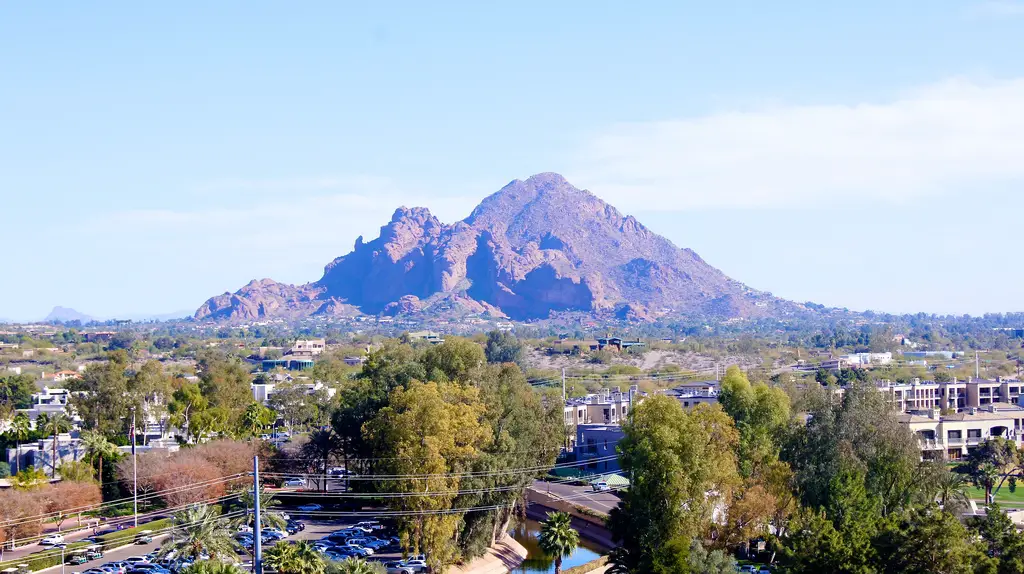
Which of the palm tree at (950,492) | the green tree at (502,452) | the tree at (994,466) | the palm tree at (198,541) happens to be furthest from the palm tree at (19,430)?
the tree at (994,466)

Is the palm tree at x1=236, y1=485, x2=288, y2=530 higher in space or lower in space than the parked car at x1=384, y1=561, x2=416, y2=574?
higher

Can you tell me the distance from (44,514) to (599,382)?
3026 inches

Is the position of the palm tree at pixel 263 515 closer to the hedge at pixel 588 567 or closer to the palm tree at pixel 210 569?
the palm tree at pixel 210 569

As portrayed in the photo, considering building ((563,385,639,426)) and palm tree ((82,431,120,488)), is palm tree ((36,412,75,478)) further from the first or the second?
building ((563,385,639,426))

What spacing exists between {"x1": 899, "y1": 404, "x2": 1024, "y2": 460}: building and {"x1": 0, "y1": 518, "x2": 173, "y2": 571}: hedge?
1783 inches

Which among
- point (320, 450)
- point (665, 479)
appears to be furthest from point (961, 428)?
point (320, 450)

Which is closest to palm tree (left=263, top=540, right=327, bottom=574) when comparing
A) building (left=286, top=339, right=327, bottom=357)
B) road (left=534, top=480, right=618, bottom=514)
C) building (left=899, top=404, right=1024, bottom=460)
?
road (left=534, top=480, right=618, bottom=514)

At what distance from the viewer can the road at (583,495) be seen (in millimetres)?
53812

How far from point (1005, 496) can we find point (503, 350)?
71.4m

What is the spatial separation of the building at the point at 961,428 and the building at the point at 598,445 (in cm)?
1826

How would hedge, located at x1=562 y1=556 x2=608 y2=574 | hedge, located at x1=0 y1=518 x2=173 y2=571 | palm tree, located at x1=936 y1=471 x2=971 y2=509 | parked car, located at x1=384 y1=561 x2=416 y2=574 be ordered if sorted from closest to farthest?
hedge, located at x1=0 y1=518 x2=173 y2=571 → parked car, located at x1=384 y1=561 x2=416 y2=574 → hedge, located at x1=562 y1=556 x2=608 y2=574 → palm tree, located at x1=936 y1=471 x2=971 y2=509

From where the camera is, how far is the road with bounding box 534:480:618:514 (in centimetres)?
5381

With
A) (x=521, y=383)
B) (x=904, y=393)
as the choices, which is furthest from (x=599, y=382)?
(x=521, y=383)

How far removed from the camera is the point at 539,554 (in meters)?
47.2
